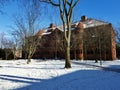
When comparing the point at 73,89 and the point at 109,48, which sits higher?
the point at 109,48

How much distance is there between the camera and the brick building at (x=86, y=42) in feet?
135

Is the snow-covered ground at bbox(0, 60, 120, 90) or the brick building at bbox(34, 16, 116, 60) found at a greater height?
the brick building at bbox(34, 16, 116, 60)

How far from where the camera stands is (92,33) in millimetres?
42156

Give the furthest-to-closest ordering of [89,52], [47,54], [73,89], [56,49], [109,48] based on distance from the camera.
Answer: [47,54]
[56,49]
[89,52]
[109,48]
[73,89]

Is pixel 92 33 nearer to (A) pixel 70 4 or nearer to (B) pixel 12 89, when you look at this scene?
(A) pixel 70 4

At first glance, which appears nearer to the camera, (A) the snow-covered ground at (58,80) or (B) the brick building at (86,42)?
(A) the snow-covered ground at (58,80)

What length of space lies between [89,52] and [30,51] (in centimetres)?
2343

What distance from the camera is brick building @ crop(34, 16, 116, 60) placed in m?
41.0

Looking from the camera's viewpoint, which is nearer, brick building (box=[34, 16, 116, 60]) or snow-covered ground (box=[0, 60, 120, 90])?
snow-covered ground (box=[0, 60, 120, 90])

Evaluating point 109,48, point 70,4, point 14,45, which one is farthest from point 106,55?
point 70,4

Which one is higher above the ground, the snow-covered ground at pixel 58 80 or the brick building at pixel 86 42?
the brick building at pixel 86 42

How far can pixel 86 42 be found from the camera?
4856cm

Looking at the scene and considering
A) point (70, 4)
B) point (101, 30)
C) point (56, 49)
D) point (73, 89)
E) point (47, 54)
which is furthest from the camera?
point (47, 54)

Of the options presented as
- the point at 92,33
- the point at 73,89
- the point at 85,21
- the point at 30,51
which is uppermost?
the point at 85,21
